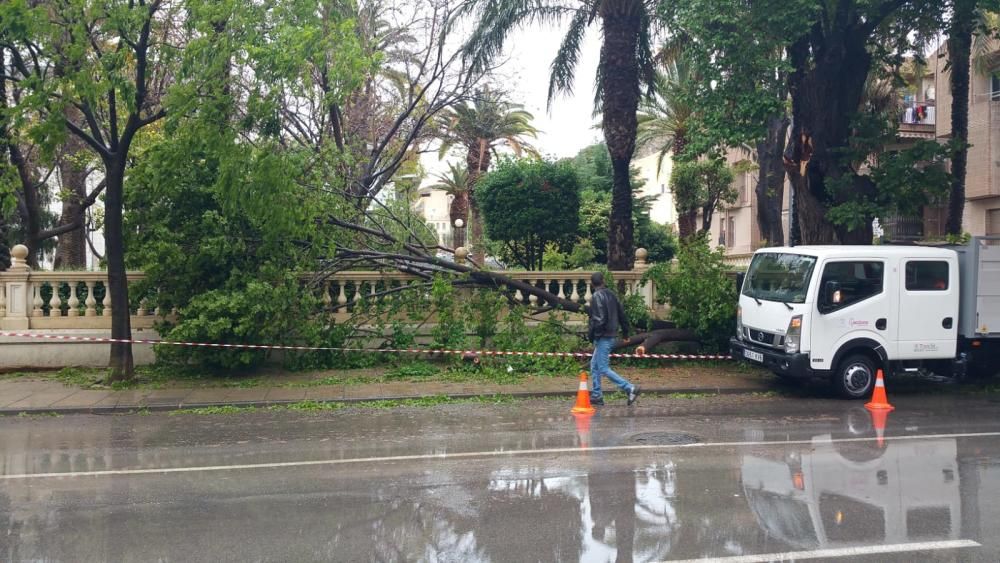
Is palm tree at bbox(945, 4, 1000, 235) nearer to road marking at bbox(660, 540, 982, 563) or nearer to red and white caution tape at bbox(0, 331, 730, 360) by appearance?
red and white caution tape at bbox(0, 331, 730, 360)

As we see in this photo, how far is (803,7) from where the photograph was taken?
12852 mm

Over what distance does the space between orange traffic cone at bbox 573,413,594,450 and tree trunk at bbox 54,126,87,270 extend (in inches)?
594

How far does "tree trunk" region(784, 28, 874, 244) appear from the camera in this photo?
48.4 feet

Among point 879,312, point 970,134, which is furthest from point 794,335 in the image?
point 970,134

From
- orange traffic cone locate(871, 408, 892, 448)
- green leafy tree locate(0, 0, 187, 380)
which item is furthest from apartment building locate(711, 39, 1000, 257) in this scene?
green leafy tree locate(0, 0, 187, 380)

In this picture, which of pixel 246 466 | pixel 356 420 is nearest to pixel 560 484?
pixel 246 466

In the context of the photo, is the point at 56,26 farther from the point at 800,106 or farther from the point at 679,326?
the point at 800,106

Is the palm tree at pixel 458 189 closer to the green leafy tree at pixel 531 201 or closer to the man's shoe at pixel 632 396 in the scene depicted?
the green leafy tree at pixel 531 201

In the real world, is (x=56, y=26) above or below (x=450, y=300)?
above

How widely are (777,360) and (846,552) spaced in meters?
6.72

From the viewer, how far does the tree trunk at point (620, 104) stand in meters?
16.6

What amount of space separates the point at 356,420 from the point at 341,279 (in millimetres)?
4733

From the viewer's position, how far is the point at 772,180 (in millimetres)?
24953

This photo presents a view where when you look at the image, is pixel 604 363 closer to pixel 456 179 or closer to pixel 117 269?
pixel 117 269
